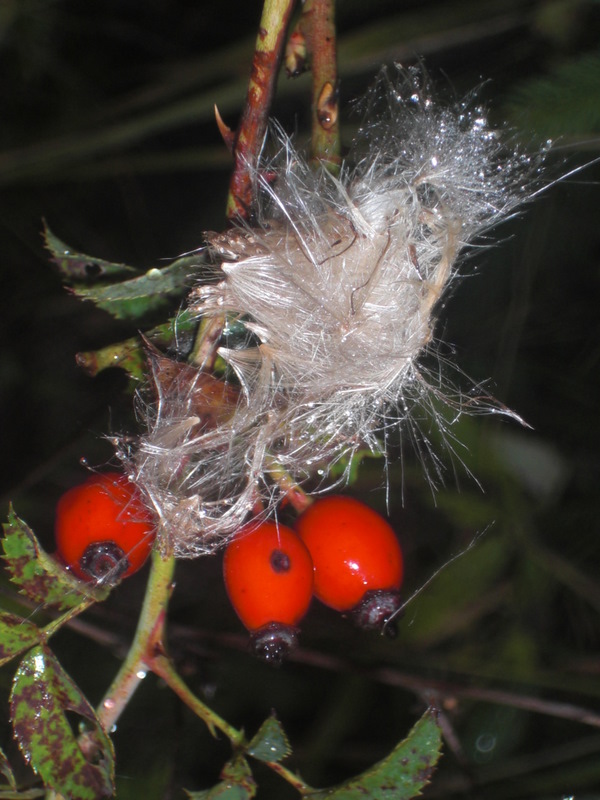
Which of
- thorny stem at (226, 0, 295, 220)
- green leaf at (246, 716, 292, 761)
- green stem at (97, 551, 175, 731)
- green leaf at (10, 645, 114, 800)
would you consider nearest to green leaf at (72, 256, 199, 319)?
thorny stem at (226, 0, 295, 220)

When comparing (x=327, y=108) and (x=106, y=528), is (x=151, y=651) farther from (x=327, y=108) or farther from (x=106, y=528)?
(x=327, y=108)

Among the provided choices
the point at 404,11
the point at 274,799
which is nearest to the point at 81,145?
the point at 404,11

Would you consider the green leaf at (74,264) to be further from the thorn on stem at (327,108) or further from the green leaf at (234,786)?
the green leaf at (234,786)

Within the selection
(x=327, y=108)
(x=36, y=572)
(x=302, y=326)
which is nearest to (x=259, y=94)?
(x=327, y=108)

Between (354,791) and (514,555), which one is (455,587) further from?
(354,791)

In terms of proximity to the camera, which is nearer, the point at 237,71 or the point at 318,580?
the point at 318,580

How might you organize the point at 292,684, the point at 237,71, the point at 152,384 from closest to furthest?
the point at 152,384 → the point at 292,684 → the point at 237,71

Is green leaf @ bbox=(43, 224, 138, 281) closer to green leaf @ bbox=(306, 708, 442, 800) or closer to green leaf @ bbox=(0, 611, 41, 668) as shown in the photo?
green leaf @ bbox=(0, 611, 41, 668)
